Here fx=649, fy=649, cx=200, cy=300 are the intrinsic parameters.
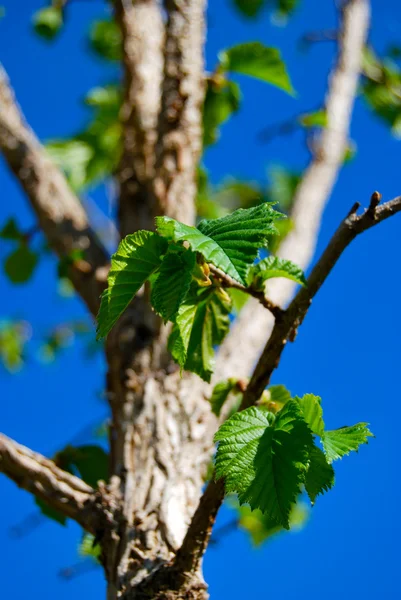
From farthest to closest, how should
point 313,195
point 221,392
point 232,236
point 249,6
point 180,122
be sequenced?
point 249,6
point 313,195
point 180,122
point 221,392
point 232,236

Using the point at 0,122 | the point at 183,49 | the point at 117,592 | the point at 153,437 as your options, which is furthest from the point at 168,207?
the point at 117,592

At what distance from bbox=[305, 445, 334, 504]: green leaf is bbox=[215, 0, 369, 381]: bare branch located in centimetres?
78

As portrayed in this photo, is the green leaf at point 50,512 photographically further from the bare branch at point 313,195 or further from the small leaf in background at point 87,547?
the bare branch at point 313,195

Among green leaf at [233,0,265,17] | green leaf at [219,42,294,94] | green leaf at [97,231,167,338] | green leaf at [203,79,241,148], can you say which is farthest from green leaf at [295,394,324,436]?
green leaf at [233,0,265,17]

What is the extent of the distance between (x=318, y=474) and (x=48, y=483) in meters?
0.65

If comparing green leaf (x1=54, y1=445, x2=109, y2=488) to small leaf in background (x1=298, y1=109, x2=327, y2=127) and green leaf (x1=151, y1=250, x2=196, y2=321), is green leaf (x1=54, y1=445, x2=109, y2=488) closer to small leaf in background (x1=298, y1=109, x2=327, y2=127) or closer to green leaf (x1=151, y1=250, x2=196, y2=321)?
green leaf (x1=151, y1=250, x2=196, y2=321)

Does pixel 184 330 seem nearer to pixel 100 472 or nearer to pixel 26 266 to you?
pixel 100 472

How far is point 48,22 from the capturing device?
8.52ft

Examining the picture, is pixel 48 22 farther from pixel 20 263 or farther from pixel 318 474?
pixel 318 474

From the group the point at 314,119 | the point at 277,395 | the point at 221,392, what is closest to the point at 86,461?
the point at 221,392

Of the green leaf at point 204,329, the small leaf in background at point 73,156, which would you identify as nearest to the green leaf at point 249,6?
the small leaf in background at point 73,156

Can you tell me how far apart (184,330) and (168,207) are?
2.93 feet

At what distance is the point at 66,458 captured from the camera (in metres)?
1.54

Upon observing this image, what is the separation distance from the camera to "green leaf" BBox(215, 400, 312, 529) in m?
0.81
